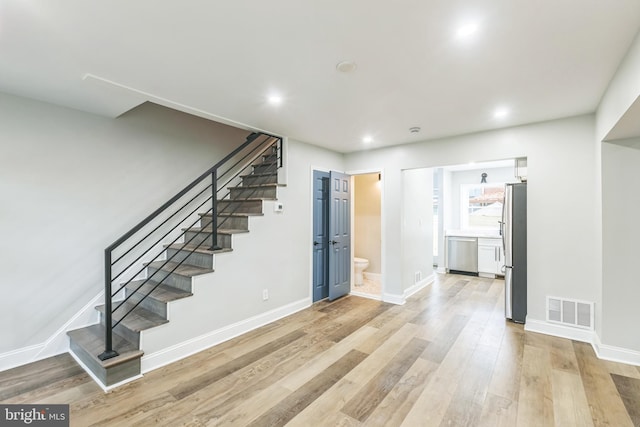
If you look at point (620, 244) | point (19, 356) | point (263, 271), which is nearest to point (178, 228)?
point (263, 271)

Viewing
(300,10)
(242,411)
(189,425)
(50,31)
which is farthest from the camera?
(242,411)

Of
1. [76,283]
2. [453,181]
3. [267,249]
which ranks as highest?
[453,181]

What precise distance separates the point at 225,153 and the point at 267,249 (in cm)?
170

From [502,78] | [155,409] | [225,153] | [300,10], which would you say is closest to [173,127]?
[225,153]

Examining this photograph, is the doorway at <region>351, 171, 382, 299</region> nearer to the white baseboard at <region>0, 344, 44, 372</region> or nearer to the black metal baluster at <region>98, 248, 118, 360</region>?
the black metal baluster at <region>98, 248, 118, 360</region>

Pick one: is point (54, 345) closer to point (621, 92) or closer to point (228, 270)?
point (228, 270)

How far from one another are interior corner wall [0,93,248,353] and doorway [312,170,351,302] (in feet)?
7.10

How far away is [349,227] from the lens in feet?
16.7

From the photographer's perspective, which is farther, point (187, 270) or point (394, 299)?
point (394, 299)

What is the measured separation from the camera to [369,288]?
17.7ft

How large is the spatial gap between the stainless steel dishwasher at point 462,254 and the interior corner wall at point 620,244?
3.62 meters

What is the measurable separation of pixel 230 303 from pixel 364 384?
67.6 inches

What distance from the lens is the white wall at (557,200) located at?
318 centimetres

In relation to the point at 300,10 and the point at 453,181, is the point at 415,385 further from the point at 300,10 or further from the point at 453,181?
the point at 453,181
